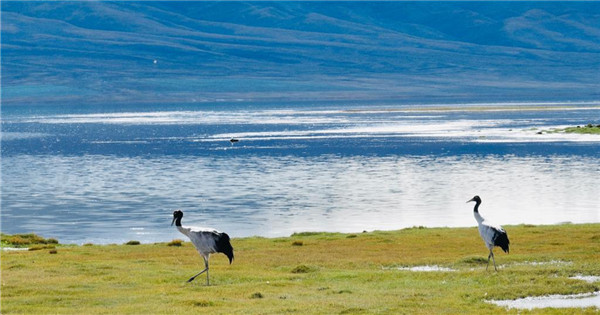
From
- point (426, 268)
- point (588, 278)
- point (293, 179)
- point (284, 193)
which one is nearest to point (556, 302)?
point (588, 278)

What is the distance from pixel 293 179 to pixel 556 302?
5279 centimetres

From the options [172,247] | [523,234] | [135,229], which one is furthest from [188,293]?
[135,229]

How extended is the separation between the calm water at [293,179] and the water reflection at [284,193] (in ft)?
0.34

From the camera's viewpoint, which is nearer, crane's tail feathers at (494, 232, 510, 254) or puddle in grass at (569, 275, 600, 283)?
puddle in grass at (569, 275, 600, 283)

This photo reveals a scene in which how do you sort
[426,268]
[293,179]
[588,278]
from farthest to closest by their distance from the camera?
1. [293,179]
2. [426,268]
3. [588,278]

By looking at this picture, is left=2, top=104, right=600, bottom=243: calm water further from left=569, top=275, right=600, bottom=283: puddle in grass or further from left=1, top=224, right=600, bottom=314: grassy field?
left=569, top=275, right=600, bottom=283: puddle in grass

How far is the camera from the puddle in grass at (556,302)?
67.3 feet

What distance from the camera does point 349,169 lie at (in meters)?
80.2

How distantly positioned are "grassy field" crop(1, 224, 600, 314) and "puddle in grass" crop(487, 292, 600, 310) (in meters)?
0.33

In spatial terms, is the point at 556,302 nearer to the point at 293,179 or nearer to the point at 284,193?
the point at 284,193

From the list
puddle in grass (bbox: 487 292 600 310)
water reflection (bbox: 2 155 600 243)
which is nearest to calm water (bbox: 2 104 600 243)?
water reflection (bbox: 2 155 600 243)

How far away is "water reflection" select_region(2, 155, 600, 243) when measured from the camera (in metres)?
48.0

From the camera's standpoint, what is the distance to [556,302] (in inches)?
824

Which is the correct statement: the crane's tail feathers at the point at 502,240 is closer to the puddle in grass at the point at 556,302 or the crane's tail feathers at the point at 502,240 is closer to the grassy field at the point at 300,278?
the grassy field at the point at 300,278
